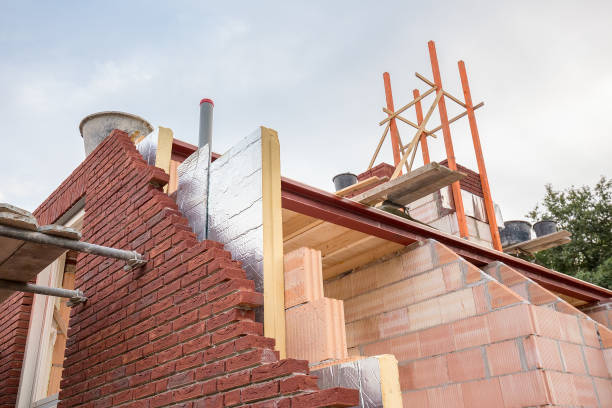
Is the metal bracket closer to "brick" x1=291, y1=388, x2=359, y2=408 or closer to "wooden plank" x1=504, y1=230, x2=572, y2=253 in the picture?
"brick" x1=291, y1=388, x2=359, y2=408

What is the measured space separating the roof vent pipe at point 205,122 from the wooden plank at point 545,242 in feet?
22.9

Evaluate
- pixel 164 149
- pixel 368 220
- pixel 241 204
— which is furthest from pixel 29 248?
pixel 368 220

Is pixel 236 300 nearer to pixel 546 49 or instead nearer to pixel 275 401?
pixel 275 401

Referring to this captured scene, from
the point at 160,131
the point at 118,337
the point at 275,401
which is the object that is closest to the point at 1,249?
the point at 118,337

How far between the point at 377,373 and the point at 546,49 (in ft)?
53.5

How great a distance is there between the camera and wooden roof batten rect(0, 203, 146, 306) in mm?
3584

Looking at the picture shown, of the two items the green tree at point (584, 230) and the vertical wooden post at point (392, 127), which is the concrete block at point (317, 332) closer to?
the vertical wooden post at point (392, 127)

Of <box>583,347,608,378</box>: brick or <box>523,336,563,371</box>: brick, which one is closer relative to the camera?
<box>523,336,563,371</box>: brick

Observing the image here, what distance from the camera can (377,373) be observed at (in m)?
2.98

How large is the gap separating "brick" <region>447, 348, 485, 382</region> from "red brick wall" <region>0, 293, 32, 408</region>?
442 centimetres

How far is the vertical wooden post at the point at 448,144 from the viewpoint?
28.5ft

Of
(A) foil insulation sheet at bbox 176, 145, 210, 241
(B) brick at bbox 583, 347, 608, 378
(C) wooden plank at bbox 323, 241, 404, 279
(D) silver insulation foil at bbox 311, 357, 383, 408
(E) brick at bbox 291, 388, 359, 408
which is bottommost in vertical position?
(E) brick at bbox 291, 388, 359, 408

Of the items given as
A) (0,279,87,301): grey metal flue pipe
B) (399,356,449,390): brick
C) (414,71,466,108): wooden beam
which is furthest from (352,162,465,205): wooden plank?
(414,71,466,108): wooden beam

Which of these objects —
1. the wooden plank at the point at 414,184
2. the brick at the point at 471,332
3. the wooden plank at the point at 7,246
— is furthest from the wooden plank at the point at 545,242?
the wooden plank at the point at 7,246
